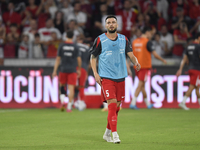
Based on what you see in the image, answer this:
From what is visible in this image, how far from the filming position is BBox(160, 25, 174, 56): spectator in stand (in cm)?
1522

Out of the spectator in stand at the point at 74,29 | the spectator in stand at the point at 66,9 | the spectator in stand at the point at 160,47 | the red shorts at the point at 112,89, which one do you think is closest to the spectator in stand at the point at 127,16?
the spectator in stand at the point at 74,29

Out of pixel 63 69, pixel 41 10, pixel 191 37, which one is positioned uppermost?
pixel 41 10

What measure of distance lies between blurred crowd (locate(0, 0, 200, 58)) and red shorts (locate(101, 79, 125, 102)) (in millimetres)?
8368

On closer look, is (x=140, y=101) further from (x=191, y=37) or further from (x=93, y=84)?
(x=191, y=37)

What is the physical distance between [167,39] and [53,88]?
490cm

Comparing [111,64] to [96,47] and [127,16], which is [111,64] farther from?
[127,16]

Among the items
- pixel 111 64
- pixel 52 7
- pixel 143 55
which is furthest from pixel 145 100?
pixel 111 64

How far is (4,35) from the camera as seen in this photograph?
16.6 meters

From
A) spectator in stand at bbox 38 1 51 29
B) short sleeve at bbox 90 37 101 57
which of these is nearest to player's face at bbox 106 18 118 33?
short sleeve at bbox 90 37 101 57

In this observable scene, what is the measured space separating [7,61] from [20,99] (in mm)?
1616

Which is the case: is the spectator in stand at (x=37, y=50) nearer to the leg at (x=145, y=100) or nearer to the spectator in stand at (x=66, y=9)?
the spectator in stand at (x=66, y=9)

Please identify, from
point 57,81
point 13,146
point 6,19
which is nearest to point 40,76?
point 57,81

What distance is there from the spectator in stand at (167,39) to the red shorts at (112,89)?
8.55 meters

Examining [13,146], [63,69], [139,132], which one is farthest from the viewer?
[63,69]
